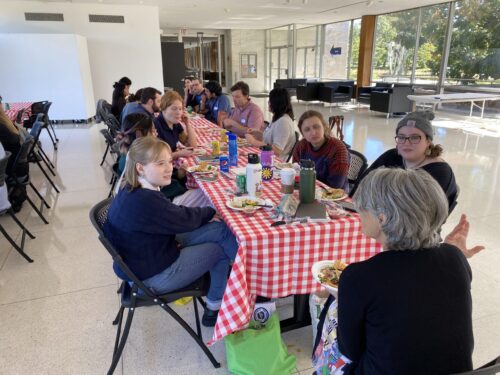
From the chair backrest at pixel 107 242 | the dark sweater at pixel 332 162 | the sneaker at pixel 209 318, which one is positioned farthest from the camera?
the dark sweater at pixel 332 162

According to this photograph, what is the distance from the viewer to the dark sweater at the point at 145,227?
1.54 metres

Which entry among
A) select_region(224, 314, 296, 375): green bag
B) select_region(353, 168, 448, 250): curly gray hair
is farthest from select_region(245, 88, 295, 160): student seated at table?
select_region(353, 168, 448, 250): curly gray hair

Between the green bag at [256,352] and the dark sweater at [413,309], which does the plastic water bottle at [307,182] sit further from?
the dark sweater at [413,309]

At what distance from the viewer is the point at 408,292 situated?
0.87 m

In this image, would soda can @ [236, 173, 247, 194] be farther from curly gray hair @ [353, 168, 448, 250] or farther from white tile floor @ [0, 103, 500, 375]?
curly gray hair @ [353, 168, 448, 250]

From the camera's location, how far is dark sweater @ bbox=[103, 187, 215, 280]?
1536 millimetres

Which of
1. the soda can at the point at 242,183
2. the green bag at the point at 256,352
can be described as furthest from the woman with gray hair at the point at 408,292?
the soda can at the point at 242,183

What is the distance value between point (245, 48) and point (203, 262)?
18.5 meters

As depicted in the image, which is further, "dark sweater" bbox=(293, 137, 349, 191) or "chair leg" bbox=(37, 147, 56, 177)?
"chair leg" bbox=(37, 147, 56, 177)

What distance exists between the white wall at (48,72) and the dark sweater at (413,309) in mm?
9506

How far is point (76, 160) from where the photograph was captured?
5.75 metres

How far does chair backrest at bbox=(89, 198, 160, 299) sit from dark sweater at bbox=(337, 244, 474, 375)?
93 cm

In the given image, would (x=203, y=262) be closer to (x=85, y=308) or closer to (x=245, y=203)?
(x=245, y=203)

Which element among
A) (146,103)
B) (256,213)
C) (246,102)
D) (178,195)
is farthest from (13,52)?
(256,213)
